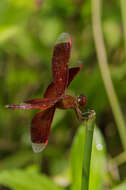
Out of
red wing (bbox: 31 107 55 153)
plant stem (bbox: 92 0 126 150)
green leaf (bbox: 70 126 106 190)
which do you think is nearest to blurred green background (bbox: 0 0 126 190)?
plant stem (bbox: 92 0 126 150)

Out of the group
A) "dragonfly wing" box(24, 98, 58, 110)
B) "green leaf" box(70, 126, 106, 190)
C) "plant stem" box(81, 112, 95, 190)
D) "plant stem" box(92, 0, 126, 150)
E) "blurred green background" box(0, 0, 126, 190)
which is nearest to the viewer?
"plant stem" box(81, 112, 95, 190)

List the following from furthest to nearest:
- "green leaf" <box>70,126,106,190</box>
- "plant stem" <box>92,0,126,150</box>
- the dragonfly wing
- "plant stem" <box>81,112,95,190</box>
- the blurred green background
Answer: the blurred green background
"plant stem" <box>92,0,126,150</box>
"green leaf" <box>70,126,106,190</box>
the dragonfly wing
"plant stem" <box>81,112,95,190</box>

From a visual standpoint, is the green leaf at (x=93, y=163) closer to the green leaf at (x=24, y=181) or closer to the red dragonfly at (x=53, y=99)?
the green leaf at (x=24, y=181)

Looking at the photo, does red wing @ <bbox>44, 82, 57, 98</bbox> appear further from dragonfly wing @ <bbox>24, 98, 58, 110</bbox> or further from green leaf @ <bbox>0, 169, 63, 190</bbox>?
green leaf @ <bbox>0, 169, 63, 190</bbox>

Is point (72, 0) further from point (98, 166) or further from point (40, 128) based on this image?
point (40, 128)

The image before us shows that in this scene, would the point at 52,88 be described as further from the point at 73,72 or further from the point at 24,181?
the point at 24,181

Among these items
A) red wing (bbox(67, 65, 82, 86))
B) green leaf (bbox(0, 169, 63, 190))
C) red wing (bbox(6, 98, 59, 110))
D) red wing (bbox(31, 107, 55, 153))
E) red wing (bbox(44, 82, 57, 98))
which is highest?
red wing (bbox(67, 65, 82, 86))

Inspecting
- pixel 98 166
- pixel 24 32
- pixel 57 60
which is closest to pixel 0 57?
pixel 24 32
